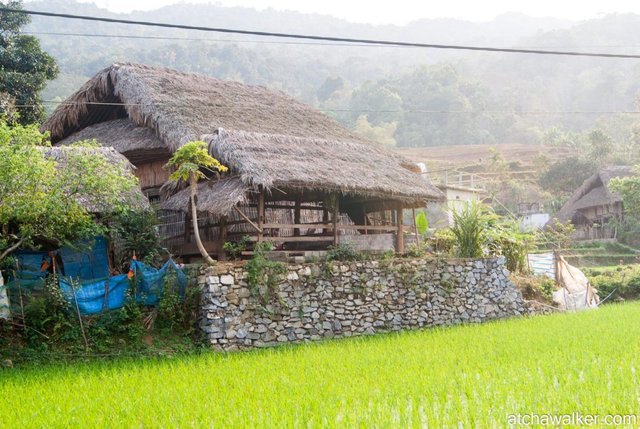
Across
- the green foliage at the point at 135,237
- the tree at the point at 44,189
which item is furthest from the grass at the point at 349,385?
the green foliage at the point at 135,237

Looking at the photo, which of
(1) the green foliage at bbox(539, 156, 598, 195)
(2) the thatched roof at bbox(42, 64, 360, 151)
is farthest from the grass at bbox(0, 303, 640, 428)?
(1) the green foliage at bbox(539, 156, 598, 195)

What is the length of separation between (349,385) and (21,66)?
12.1 m

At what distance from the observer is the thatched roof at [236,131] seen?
36.2 feet

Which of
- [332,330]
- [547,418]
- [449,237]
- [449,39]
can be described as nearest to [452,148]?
[449,237]

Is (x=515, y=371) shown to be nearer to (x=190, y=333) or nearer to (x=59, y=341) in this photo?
(x=190, y=333)

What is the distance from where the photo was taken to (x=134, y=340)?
29.0 feet

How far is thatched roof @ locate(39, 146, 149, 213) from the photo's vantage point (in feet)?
29.5

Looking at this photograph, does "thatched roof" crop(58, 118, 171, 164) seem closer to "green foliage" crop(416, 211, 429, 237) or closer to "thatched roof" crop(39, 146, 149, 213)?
"thatched roof" crop(39, 146, 149, 213)

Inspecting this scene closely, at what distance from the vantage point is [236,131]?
1159 centimetres

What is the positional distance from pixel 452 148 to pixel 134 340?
167 feet

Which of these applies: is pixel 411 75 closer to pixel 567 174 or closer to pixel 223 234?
pixel 567 174

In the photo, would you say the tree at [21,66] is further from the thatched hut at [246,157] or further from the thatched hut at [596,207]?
the thatched hut at [596,207]

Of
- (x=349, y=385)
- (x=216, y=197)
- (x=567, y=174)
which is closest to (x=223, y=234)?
(x=216, y=197)

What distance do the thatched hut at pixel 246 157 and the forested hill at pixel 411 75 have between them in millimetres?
27581
